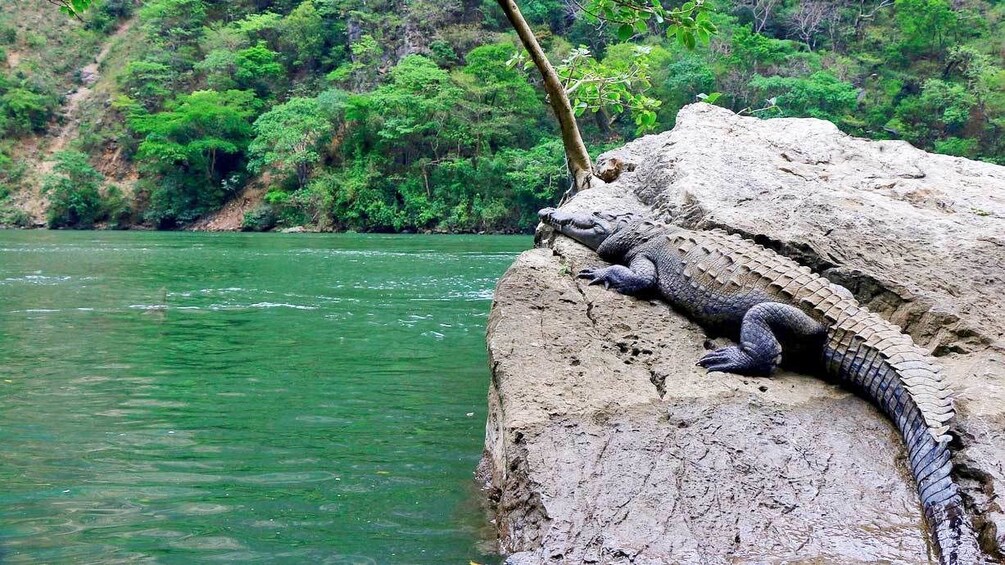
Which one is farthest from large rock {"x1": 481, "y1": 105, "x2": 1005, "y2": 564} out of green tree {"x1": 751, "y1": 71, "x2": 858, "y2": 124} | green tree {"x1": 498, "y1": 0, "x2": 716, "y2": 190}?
green tree {"x1": 751, "y1": 71, "x2": 858, "y2": 124}

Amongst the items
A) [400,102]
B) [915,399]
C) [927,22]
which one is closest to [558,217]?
[915,399]

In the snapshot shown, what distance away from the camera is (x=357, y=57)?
47.3 meters

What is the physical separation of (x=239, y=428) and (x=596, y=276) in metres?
2.79

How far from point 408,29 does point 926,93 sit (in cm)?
2781

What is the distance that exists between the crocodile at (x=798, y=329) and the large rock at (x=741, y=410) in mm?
98

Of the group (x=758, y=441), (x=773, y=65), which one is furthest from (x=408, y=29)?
(x=758, y=441)

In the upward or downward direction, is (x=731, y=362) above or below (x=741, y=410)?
above

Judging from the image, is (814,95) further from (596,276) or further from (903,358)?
(903,358)

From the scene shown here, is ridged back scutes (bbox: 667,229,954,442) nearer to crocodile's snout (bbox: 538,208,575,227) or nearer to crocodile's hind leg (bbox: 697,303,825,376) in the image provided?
crocodile's hind leg (bbox: 697,303,825,376)

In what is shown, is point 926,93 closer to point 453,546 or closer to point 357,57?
point 357,57

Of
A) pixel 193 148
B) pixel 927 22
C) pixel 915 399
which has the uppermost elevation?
pixel 927 22

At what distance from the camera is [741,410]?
13.0ft

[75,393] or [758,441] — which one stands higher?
[758,441]

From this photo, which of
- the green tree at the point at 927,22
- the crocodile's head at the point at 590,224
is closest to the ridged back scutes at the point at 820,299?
the crocodile's head at the point at 590,224
